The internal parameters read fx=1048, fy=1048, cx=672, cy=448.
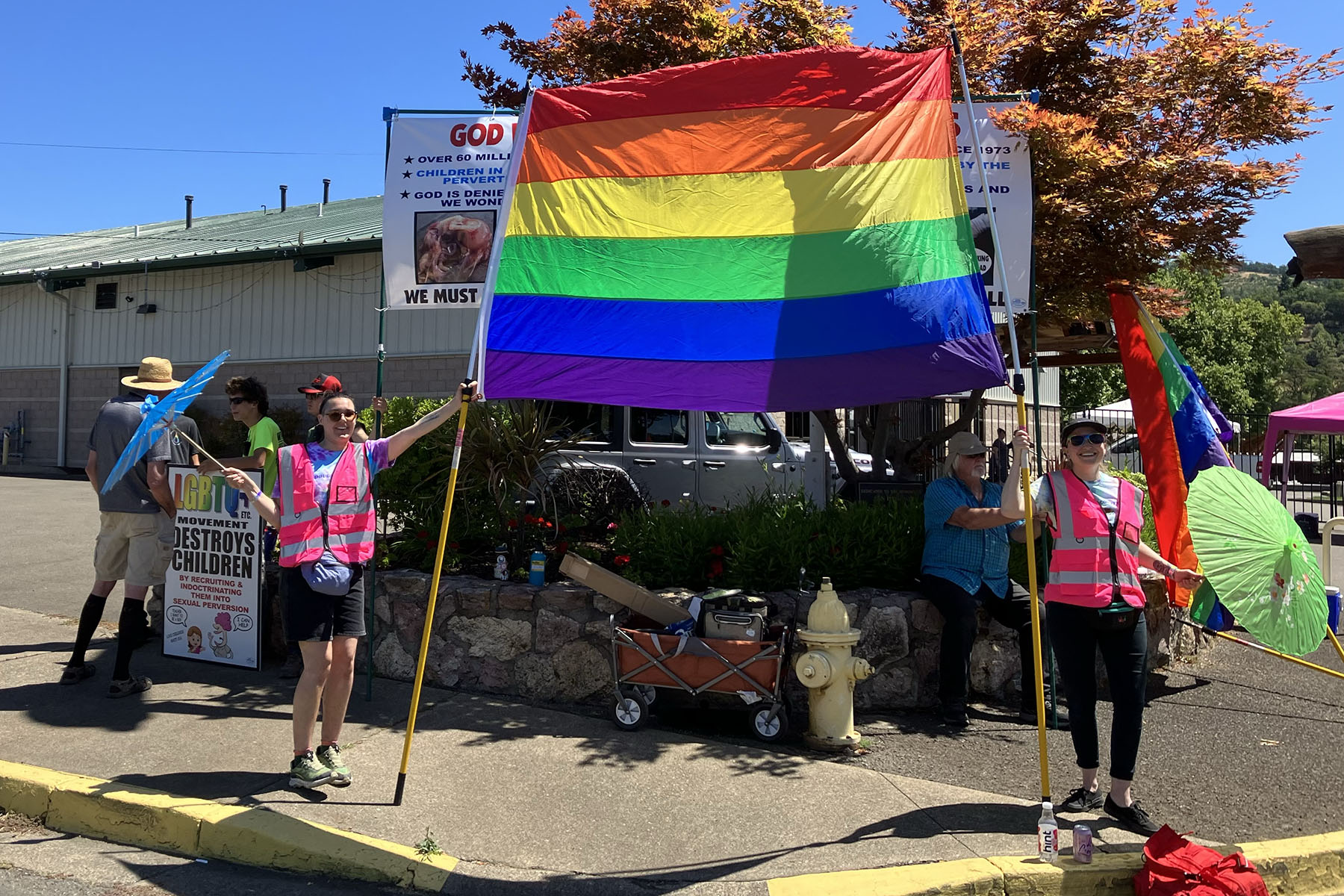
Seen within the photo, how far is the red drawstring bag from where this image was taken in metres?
4.00

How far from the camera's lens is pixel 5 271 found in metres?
27.0

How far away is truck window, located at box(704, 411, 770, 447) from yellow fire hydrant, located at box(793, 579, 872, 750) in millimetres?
4347

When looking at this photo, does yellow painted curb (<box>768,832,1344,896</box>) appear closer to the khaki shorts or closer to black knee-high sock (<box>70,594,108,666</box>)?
the khaki shorts

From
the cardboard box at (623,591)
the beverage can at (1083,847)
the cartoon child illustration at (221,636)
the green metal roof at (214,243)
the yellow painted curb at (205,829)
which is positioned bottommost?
the yellow painted curb at (205,829)

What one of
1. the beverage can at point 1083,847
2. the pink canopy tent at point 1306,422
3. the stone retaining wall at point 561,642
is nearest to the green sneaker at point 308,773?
the stone retaining wall at point 561,642

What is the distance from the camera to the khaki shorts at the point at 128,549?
21.5ft

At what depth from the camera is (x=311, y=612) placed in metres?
4.93

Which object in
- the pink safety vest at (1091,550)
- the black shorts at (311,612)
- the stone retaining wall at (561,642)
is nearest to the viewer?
the pink safety vest at (1091,550)

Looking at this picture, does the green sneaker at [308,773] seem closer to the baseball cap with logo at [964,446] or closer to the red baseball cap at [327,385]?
the red baseball cap at [327,385]

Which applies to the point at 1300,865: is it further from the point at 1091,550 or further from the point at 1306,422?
the point at 1306,422

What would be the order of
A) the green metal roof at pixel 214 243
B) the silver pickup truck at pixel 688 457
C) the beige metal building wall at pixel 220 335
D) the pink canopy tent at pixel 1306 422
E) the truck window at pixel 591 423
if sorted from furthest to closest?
the green metal roof at pixel 214 243 → the beige metal building wall at pixel 220 335 → the pink canopy tent at pixel 1306 422 → the silver pickup truck at pixel 688 457 → the truck window at pixel 591 423

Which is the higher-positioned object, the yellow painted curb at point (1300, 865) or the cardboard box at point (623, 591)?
the cardboard box at point (623, 591)

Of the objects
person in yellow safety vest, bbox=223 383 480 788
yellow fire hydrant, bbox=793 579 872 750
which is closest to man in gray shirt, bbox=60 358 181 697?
person in yellow safety vest, bbox=223 383 480 788

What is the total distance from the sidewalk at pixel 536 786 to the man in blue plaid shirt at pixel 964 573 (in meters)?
1.19
